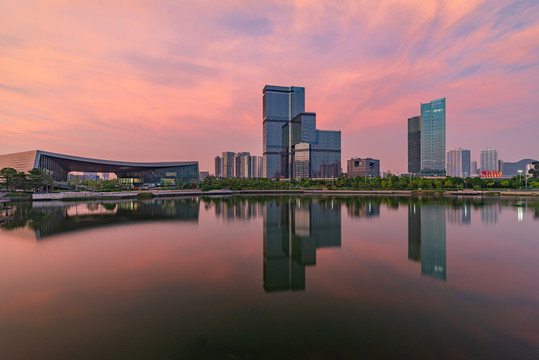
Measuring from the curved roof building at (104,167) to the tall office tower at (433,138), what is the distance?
131 metres

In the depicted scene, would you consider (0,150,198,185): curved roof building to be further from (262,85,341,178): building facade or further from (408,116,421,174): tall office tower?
(408,116,421,174): tall office tower

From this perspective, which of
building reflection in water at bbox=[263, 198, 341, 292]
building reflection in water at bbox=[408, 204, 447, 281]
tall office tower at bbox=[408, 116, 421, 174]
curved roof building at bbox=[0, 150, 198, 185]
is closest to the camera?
building reflection in water at bbox=[263, 198, 341, 292]

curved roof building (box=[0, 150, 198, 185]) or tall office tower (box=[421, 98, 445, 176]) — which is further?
tall office tower (box=[421, 98, 445, 176])

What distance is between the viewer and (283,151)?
186125 millimetres

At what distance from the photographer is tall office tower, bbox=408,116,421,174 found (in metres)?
185

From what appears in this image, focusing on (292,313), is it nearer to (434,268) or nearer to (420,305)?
(420,305)

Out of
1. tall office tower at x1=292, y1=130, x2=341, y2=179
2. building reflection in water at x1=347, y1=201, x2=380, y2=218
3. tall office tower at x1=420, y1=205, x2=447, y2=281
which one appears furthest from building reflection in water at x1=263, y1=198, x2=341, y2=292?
tall office tower at x1=292, y1=130, x2=341, y2=179

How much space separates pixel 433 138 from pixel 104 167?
168 meters

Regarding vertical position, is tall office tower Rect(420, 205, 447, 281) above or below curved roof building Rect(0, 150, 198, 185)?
below

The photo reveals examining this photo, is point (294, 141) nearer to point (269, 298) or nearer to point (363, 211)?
point (363, 211)

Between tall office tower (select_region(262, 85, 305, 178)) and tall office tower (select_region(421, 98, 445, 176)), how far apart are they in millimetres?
85984

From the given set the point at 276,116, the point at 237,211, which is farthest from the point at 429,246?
the point at 276,116

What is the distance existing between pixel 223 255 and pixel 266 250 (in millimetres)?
2814

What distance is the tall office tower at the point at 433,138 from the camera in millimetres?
137000
